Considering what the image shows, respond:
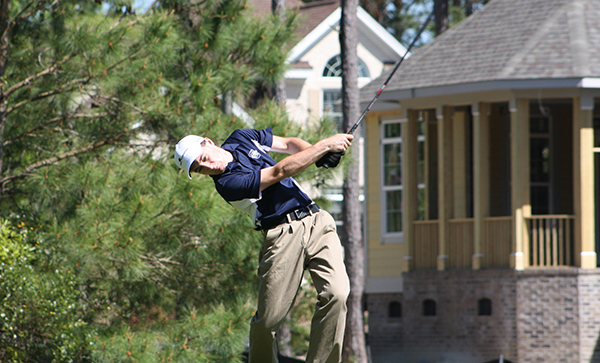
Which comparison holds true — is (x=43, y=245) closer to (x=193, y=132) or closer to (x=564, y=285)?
(x=193, y=132)

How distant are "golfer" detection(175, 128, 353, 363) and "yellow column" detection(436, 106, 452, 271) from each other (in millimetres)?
8130

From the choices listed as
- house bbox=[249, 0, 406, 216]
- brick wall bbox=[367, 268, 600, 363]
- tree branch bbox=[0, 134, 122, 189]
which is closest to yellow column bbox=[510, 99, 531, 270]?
brick wall bbox=[367, 268, 600, 363]

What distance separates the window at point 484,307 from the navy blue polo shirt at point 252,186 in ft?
25.6

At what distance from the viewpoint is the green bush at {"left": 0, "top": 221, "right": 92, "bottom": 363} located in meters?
7.81

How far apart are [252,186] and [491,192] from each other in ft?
30.8

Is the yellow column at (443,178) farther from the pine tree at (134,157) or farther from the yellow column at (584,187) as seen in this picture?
the pine tree at (134,157)

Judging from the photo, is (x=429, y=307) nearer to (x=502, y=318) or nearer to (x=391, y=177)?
(x=502, y=318)

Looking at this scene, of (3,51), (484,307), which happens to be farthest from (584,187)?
(3,51)

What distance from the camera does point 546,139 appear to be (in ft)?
45.0

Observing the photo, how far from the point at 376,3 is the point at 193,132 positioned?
2164cm

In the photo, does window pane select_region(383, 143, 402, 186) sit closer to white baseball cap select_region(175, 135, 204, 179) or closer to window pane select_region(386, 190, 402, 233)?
window pane select_region(386, 190, 402, 233)

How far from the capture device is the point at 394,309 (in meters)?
14.2

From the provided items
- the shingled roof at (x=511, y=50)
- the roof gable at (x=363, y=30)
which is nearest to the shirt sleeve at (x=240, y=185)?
the shingled roof at (x=511, y=50)

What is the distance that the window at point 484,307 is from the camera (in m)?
12.3
